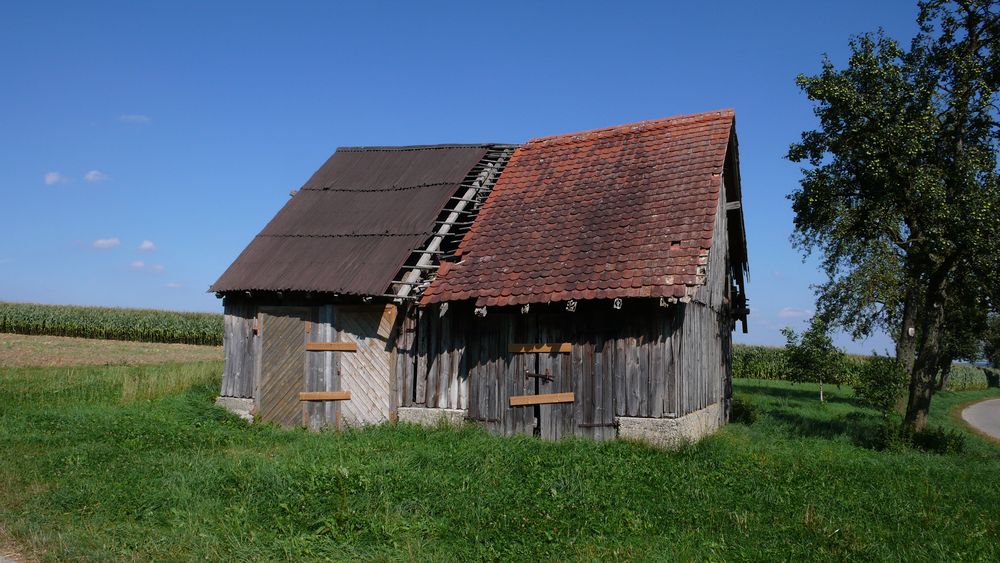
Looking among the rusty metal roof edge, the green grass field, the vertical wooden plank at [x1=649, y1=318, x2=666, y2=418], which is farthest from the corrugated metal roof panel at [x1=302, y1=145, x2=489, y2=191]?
the green grass field

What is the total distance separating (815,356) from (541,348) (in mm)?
14803

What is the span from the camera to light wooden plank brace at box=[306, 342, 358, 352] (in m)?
14.7

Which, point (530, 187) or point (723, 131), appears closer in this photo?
point (723, 131)

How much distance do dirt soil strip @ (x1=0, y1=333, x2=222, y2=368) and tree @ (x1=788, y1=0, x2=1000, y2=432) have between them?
1136 inches

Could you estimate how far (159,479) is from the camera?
919 cm

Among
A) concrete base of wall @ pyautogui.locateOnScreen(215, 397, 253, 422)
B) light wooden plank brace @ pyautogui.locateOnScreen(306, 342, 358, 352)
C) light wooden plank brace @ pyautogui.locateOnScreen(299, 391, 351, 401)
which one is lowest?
concrete base of wall @ pyautogui.locateOnScreen(215, 397, 253, 422)

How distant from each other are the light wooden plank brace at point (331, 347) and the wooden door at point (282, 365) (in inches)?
12.7

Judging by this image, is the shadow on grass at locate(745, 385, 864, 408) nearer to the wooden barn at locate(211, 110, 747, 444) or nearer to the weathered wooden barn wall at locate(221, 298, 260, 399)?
the wooden barn at locate(211, 110, 747, 444)

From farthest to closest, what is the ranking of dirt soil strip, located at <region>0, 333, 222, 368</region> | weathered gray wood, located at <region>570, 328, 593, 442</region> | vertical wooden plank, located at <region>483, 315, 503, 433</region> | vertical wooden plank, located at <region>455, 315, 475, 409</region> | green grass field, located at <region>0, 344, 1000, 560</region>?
dirt soil strip, located at <region>0, 333, 222, 368</region>, vertical wooden plank, located at <region>455, 315, 475, 409</region>, vertical wooden plank, located at <region>483, 315, 503, 433</region>, weathered gray wood, located at <region>570, 328, 593, 442</region>, green grass field, located at <region>0, 344, 1000, 560</region>

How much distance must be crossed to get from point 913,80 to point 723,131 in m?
4.46

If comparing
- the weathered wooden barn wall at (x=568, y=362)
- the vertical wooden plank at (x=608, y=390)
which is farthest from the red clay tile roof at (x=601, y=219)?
the vertical wooden plank at (x=608, y=390)

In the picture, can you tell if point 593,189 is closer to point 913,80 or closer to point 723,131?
point 723,131

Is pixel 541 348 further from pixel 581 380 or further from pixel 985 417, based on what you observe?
pixel 985 417

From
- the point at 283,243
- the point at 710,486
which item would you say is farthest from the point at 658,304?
the point at 283,243
